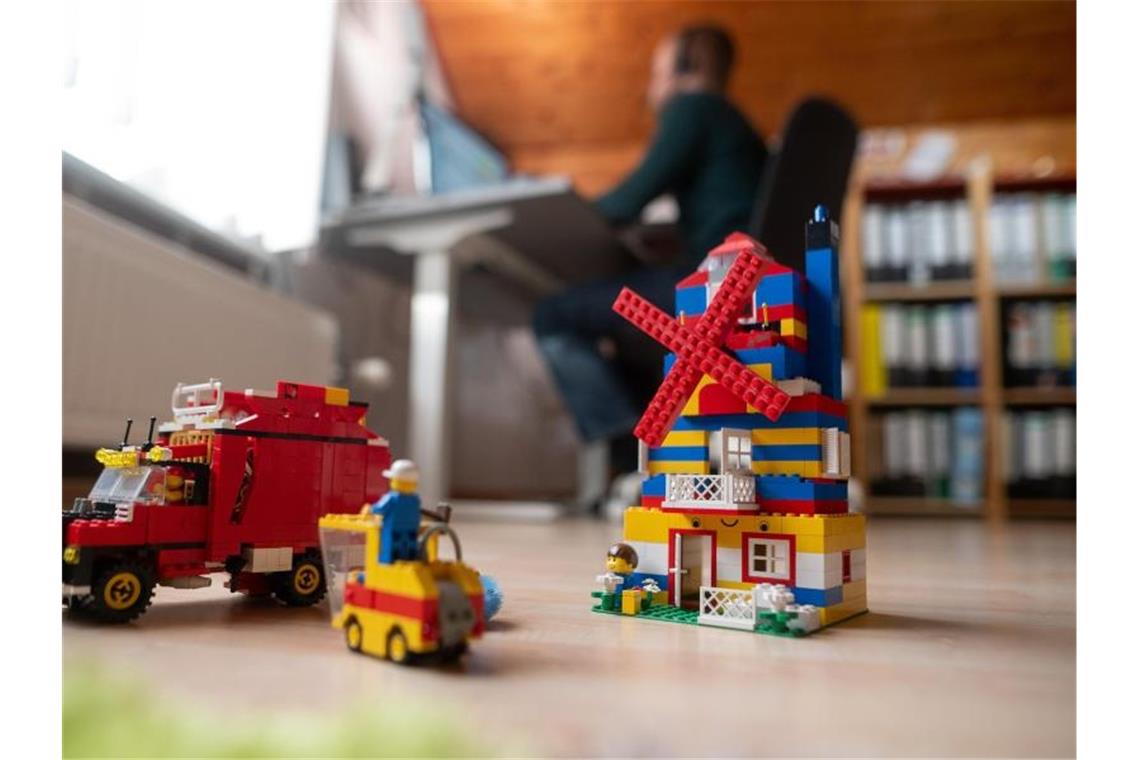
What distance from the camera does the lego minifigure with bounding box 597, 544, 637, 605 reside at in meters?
0.73

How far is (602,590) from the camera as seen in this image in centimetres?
74

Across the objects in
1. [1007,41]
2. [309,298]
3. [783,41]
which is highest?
[783,41]

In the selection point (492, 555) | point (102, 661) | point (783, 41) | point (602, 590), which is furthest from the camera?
point (783, 41)

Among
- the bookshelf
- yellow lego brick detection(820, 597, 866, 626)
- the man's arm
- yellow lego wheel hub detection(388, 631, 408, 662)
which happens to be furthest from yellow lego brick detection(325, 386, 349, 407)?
the bookshelf

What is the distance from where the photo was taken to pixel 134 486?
25.6 inches

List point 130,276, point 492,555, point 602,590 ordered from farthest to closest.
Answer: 1. point 130,276
2. point 492,555
3. point 602,590

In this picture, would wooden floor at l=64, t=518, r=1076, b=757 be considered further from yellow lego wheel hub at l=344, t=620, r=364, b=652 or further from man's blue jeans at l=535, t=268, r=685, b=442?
man's blue jeans at l=535, t=268, r=685, b=442

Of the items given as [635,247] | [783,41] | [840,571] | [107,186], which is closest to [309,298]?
[107,186]

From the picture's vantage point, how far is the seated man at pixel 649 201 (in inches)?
36.9

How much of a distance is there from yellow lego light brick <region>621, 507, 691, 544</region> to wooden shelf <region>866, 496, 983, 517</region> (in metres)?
1.78

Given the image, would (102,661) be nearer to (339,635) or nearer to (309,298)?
(339,635)

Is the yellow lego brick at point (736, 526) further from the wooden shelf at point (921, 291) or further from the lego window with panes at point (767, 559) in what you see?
the wooden shelf at point (921, 291)

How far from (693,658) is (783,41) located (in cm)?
192

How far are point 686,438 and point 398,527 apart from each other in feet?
1.02
